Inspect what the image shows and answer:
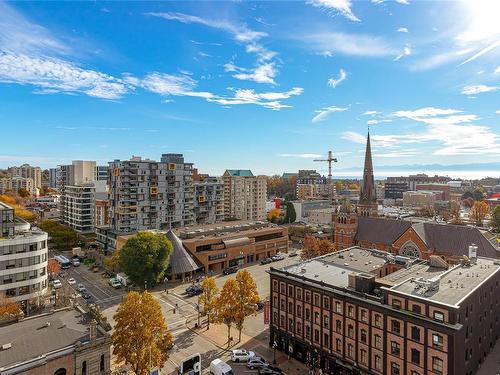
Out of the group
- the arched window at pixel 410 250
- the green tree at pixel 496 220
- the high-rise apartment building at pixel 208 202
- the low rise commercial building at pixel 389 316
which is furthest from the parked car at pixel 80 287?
the green tree at pixel 496 220

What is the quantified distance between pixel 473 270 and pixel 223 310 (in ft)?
114

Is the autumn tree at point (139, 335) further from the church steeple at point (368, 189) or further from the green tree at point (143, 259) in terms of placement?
the church steeple at point (368, 189)

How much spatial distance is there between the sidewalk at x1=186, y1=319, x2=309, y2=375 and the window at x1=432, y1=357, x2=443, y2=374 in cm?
1526

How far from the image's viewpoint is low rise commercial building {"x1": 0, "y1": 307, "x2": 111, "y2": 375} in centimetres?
2969

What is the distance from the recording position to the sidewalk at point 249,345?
140 feet

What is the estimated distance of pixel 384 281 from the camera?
40688mm

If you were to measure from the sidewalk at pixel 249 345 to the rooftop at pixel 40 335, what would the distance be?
18.6 meters

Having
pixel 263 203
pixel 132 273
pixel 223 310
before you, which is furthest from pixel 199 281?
pixel 263 203

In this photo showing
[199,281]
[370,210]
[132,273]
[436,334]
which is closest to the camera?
[436,334]

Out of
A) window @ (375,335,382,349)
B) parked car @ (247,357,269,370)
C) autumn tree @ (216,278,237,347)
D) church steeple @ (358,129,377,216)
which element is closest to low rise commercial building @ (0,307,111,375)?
autumn tree @ (216,278,237,347)

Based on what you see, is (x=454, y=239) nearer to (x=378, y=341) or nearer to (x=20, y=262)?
(x=378, y=341)

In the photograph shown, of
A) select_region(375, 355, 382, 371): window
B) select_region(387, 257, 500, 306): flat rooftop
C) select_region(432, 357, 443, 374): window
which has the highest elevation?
select_region(387, 257, 500, 306): flat rooftop

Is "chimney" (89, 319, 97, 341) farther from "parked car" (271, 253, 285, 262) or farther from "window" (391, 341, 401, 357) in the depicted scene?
"parked car" (271, 253, 285, 262)

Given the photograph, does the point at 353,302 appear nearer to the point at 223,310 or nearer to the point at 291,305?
the point at 291,305
